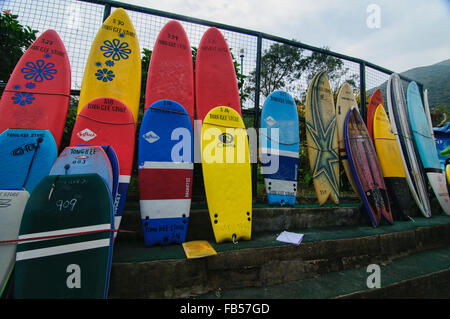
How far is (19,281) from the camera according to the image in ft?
3.76

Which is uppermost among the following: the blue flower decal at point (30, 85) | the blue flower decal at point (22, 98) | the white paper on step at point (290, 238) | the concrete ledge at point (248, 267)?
the blue flower decal at point (30, 85)

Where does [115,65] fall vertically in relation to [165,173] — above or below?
above

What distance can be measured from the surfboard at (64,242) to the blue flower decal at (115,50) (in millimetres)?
1712

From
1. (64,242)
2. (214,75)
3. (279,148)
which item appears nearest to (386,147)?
(279,148)

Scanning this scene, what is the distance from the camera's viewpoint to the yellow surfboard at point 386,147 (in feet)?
9.58

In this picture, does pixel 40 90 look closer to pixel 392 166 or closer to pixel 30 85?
pixel 30 85

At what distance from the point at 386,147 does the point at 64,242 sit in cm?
385

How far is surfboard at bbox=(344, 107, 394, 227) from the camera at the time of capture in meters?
2.47

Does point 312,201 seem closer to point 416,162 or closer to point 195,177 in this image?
point 195,177

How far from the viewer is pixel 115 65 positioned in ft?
7.75

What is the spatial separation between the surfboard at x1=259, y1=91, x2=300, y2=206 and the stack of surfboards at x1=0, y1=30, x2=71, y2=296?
2110 millimetres

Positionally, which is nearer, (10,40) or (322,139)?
(10,40)

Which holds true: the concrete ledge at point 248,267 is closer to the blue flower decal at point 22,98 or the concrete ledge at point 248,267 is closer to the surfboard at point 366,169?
the surfboard at point 366,169

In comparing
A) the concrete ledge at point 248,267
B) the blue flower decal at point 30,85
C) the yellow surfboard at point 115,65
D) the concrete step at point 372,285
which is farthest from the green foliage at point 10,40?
the concrete step at point 372,285
